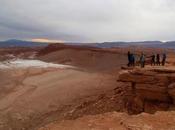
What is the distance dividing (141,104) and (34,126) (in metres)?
5.94

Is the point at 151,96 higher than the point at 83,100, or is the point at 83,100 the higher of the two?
the point at 151,96

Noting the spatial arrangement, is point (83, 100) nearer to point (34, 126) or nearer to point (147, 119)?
point (34, 126)

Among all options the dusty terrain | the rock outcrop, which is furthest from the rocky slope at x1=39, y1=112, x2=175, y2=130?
the rock outcrop

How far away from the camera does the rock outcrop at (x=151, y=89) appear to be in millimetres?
16734

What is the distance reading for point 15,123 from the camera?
67.6 ft

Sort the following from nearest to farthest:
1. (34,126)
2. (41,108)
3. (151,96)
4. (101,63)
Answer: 1. (151,96)
2. (34,126)
3. (41,108)
4. (101,63)

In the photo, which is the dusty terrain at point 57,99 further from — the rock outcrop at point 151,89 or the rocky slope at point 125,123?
the rock outcrop at point 151,89

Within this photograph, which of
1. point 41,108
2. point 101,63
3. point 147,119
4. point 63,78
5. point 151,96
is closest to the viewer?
point 147,119

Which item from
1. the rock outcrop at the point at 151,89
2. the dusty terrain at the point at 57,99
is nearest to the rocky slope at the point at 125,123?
the dusty terrain at the point at 57,99

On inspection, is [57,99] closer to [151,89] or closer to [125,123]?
[151,89]

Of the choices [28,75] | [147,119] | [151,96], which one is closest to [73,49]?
[28,75]

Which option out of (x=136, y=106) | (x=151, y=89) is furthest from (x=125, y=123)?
(x=136, y=106)

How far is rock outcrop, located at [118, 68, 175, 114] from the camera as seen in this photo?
16734mm

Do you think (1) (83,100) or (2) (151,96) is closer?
(2) (151,96)
